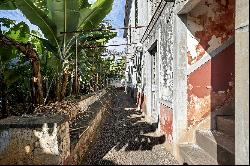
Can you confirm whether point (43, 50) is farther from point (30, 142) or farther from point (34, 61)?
point (30, 142)

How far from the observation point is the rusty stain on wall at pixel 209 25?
18.0 feet

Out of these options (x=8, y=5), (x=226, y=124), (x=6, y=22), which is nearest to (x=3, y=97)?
(x=6, y=22)

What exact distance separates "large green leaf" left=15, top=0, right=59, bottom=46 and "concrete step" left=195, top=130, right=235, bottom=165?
3.30 meters

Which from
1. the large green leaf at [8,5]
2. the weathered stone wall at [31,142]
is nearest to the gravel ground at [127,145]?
the weathered stone wall at [31,142]

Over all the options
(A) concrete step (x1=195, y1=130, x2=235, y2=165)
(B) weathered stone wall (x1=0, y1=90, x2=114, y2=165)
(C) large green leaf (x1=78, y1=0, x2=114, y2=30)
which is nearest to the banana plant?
(C) large green leaf (x1=78, y1=0, x2=114, y2=30)

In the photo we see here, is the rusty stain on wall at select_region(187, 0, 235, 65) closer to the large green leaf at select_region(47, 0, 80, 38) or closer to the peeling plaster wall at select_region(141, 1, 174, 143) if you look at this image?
the peeling plaster wall at select_region(141, 1, 174, 143)

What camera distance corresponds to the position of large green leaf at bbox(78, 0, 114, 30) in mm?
7119

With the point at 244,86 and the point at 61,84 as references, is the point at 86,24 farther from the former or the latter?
the point at 244,86

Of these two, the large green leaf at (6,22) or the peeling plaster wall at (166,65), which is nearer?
the peeling plaster wall at (166,65)

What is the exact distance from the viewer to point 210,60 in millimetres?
5461

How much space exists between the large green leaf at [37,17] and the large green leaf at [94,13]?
795mm

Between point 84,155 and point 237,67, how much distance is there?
3474 mm

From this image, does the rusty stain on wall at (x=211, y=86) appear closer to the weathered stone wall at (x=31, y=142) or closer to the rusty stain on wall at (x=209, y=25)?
the rusty stain on wall at (x=209, y=25)

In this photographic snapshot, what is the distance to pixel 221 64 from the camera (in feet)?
17.9
